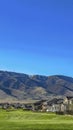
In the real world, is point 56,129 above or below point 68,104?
below

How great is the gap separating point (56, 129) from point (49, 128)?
3.95 ft

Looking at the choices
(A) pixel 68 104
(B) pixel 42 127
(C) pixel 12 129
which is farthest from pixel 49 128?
(A) pixel 68 104

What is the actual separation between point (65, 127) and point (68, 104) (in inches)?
5120

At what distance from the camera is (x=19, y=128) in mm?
47281

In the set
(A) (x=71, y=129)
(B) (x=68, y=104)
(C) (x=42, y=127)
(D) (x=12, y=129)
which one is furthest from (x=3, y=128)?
(B) (x=68, y=104)

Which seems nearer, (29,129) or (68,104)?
(29,129)

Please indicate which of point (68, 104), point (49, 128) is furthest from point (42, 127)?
point (68, 104)

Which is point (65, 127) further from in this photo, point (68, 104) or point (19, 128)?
point (68, 104)

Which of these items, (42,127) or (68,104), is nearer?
(42,127)

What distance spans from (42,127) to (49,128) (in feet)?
3.52

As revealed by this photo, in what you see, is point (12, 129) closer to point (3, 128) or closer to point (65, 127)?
point (3, 128)

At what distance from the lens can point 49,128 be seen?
48.1 metres

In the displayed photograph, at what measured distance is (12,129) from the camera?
4591 cm

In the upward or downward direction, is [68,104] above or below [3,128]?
above
